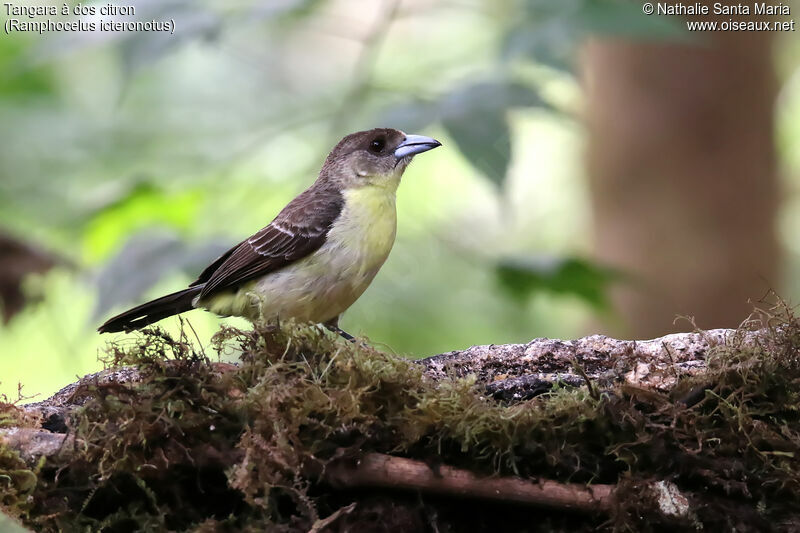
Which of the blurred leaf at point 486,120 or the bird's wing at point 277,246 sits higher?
the blurred leaf at point 486,120

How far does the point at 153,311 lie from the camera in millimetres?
4516

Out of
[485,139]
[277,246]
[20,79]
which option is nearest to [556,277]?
[485,139]

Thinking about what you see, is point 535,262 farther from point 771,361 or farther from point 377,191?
point 771,361

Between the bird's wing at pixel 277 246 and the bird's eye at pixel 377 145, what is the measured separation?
1.78 ft

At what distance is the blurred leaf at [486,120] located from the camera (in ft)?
14.2

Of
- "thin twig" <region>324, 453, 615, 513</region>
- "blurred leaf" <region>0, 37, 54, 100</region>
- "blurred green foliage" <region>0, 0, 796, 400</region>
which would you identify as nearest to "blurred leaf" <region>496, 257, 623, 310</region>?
"blurred green foliage" <region>0, 0, 796, 400</region>

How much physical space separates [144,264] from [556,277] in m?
2.18

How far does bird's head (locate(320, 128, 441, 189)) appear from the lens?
4969 mm

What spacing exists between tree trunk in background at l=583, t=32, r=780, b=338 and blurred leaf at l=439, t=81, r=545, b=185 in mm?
3010

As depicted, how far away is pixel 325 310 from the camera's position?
14.2ft

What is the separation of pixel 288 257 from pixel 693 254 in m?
3.93

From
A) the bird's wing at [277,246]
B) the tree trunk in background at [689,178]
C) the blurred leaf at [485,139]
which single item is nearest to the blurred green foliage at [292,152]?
the blurred leaf at [485,139]

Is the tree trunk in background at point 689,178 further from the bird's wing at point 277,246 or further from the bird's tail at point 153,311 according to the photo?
the bird's tail at point 153,311

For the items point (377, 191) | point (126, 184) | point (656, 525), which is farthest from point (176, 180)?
point (656, 525)
